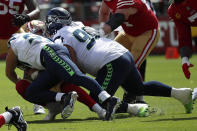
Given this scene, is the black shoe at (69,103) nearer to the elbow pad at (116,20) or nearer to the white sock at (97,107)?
the white sock at (97,107)

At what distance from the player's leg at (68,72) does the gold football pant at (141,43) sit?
153 centimetres

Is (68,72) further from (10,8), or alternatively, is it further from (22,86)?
(10,8)

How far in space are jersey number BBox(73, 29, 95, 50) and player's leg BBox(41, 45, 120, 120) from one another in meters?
0.27

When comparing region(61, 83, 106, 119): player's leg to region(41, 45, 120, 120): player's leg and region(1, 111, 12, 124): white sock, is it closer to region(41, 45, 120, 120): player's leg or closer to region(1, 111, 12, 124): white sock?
region(41, 45, 120, 120): player's leg

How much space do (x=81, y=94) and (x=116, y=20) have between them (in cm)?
114

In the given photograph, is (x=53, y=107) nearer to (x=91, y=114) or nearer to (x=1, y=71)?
(x=91, y=114)

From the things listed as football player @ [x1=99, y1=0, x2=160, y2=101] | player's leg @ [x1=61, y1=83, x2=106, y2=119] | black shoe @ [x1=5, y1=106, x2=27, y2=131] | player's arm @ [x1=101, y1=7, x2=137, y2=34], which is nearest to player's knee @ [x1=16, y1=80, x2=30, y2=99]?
player's leg @ [x1=61, y1=83, x2=106, y2=119]

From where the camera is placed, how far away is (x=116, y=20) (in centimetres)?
853

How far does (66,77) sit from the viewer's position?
7637mm

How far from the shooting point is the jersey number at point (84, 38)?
805cm

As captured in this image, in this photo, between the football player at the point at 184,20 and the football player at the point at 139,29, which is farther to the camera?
the football player at the point at 184,20

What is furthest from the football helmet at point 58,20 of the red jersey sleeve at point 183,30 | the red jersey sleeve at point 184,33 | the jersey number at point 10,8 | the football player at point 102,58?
the jersey number at point 10,8

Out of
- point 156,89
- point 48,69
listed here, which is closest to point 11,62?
point 48,69

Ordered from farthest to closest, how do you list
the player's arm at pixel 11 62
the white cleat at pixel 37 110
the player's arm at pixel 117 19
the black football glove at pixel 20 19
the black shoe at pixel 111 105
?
the black football glove at pixel 20 19, the white cleat at pixel 37 110, the player's arm at pixel 117 19, the player's arm at pixel 11 62, the black shoe at pixel 111 105
